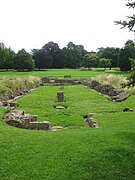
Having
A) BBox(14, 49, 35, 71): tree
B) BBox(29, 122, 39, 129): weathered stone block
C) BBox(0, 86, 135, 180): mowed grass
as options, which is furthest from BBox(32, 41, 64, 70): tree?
BBox(0, 86, 135, 180): mowed grass

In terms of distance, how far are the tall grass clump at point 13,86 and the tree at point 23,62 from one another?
126 ft

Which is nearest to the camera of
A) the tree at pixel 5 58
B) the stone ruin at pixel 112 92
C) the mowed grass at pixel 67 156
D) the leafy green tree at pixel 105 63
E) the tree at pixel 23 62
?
the mowed grass at pixel 67 156

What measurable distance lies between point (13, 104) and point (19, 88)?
16.4 m

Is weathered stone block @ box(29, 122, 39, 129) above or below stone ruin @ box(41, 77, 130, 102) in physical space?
above

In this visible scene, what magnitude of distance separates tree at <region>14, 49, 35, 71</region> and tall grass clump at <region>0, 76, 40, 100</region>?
3839 cm

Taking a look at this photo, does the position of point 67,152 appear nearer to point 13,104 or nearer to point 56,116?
point 56,116

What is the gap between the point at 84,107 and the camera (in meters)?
29.9

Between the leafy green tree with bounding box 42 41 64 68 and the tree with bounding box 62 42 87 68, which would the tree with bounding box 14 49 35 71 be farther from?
the tree with bounding box 62 42 87 68

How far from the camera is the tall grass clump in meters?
38.1

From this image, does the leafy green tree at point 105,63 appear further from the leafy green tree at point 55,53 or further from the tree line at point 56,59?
the leafy green tree at point 55,53

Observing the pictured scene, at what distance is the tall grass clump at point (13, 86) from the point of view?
3806 cm

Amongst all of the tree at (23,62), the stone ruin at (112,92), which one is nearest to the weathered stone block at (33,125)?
the stone ruin at (112,92)

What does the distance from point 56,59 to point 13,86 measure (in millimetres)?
78742

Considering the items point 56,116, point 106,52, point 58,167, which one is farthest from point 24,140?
point 106,52
